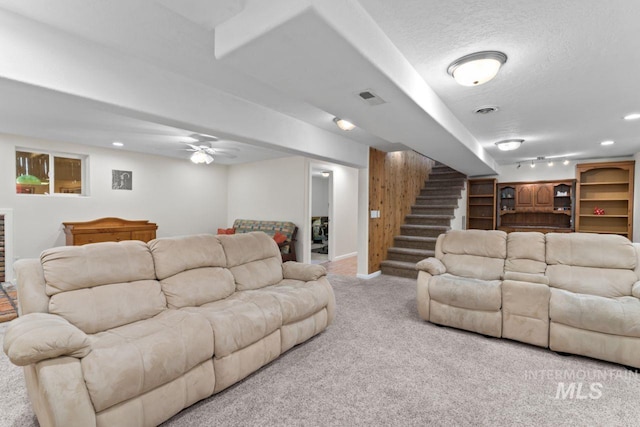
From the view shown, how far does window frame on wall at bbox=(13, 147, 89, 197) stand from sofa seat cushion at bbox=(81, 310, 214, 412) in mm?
4467

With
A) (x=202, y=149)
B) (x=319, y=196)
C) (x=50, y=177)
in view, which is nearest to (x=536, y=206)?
(x=319, y=196)

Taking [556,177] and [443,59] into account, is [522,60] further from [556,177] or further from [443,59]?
[556,177]

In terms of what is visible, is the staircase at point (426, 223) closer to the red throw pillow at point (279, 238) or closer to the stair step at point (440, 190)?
the stair step at point (440, 190)

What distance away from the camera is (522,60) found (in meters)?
2.11

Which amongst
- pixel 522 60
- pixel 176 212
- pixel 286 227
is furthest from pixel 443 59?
pixel 176 212

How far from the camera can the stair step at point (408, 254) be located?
17.5 ft

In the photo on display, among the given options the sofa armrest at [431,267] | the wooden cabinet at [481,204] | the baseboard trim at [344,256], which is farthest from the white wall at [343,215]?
the sofa armrest at [431,267]

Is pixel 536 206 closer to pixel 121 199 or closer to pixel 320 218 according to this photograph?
pixel 320 218

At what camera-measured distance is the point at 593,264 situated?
2939 mm

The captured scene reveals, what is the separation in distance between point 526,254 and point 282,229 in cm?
403

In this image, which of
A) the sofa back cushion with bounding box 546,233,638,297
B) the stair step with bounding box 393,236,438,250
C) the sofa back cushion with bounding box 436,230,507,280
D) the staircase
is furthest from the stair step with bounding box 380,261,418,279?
the sofa back cushion with bounding box 546,233,638,297

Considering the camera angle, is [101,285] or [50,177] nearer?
[101,285]

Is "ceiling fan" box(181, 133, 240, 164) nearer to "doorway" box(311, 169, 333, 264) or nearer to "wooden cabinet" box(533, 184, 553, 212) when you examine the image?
"doorway" box(311, 169, 333, 264)

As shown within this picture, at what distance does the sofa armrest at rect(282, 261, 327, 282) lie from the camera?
3.08m
